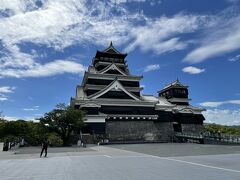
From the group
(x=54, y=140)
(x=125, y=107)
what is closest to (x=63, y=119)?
(x=54, y=140)

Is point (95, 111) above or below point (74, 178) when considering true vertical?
above

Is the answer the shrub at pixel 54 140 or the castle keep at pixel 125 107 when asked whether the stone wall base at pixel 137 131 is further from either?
the shrub at pixel 54 140

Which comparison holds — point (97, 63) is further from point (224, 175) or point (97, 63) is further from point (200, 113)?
point (224, 175)

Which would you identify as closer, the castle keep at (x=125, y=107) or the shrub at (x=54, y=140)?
the shrub at (x=54, y=140)

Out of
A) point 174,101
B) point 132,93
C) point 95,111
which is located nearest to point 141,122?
point 132,93

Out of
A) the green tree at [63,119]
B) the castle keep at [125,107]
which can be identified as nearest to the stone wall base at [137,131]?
the castle keep at [125,107]

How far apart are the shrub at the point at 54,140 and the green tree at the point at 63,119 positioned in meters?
0.69

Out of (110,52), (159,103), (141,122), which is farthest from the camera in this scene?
(110,52)

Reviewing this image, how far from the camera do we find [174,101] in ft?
166

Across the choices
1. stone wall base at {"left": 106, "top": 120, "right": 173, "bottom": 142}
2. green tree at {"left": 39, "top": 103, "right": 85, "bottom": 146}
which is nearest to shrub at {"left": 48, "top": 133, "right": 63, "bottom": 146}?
green tree at {"left": 39, "top": 103, "right": 85, "bottom": 146}

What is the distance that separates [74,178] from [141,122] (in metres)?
33.1

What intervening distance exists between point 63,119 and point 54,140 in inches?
132

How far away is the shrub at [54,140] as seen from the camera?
3231 centimetres

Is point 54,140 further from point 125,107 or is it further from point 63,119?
point 125,107
